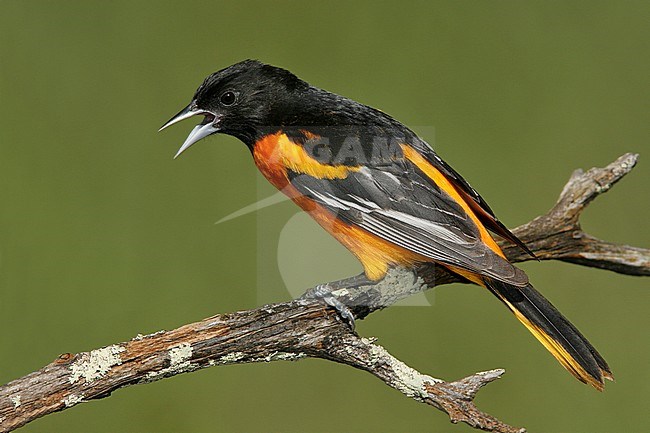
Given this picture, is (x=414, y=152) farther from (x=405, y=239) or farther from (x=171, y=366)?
(x=171, y=366)

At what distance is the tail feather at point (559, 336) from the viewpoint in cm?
205

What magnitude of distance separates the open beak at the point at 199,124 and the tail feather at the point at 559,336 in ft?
3.22

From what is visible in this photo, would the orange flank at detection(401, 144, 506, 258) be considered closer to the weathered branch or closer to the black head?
the weathered branch

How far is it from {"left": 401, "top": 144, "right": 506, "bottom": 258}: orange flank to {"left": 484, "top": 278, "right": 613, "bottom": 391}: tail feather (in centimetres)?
16

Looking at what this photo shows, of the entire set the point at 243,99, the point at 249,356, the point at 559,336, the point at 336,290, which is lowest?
the point at 559,336

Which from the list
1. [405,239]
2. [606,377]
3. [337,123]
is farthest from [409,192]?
[606,377]

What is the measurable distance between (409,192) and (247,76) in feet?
1.94

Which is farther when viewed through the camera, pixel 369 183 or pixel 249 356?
pixel 369 183

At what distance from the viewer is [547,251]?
276 centimetres

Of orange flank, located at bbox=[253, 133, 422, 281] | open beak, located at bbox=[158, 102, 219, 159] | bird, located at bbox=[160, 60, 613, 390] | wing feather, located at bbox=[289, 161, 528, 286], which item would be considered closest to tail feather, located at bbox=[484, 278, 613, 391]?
bird, located at bbox=[160, 60, 613, 390]

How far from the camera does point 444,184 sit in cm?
228

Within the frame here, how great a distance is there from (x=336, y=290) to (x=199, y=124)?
64cm

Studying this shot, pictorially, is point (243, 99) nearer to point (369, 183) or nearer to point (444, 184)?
point (369, 183)

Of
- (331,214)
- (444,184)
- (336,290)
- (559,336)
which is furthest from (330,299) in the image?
(559,336)
